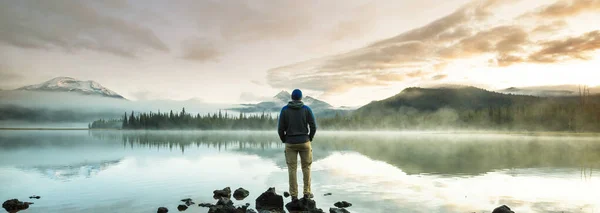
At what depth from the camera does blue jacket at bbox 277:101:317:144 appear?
1215cm

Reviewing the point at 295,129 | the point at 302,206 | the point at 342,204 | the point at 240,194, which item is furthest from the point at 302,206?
the point at 240,194

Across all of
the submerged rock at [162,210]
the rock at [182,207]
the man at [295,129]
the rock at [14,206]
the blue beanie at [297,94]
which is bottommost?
the rock at [182,207]

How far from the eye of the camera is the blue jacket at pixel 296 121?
12.1 meters

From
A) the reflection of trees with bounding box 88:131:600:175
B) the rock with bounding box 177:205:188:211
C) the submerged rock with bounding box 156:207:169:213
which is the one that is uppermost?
the submerged rock with bounding box 156:207:169:213

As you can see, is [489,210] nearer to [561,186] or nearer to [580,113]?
[561,186]

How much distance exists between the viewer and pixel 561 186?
16828 millimetres

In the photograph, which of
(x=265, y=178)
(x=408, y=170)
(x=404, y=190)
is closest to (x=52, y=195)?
(x=265, y=178)

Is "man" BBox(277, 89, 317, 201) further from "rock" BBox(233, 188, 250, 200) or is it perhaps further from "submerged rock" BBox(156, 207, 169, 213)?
"submerged rock" BBox(156, 207, 169, 213)

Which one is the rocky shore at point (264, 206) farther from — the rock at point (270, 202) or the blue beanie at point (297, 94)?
the blue beanie at point (297, 94)

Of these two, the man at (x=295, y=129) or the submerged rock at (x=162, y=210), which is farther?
the man at (x=295, y=129)

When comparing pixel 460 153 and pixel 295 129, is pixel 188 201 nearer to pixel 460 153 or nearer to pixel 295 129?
pixel 295 129

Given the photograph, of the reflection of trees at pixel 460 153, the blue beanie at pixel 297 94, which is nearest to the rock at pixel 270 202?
the blue beanie at pixel 297 94

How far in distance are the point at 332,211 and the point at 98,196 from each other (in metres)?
9.14

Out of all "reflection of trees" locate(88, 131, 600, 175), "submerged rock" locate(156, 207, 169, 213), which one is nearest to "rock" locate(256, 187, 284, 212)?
"submerged rock" locate(156, 207, 169, 213)
